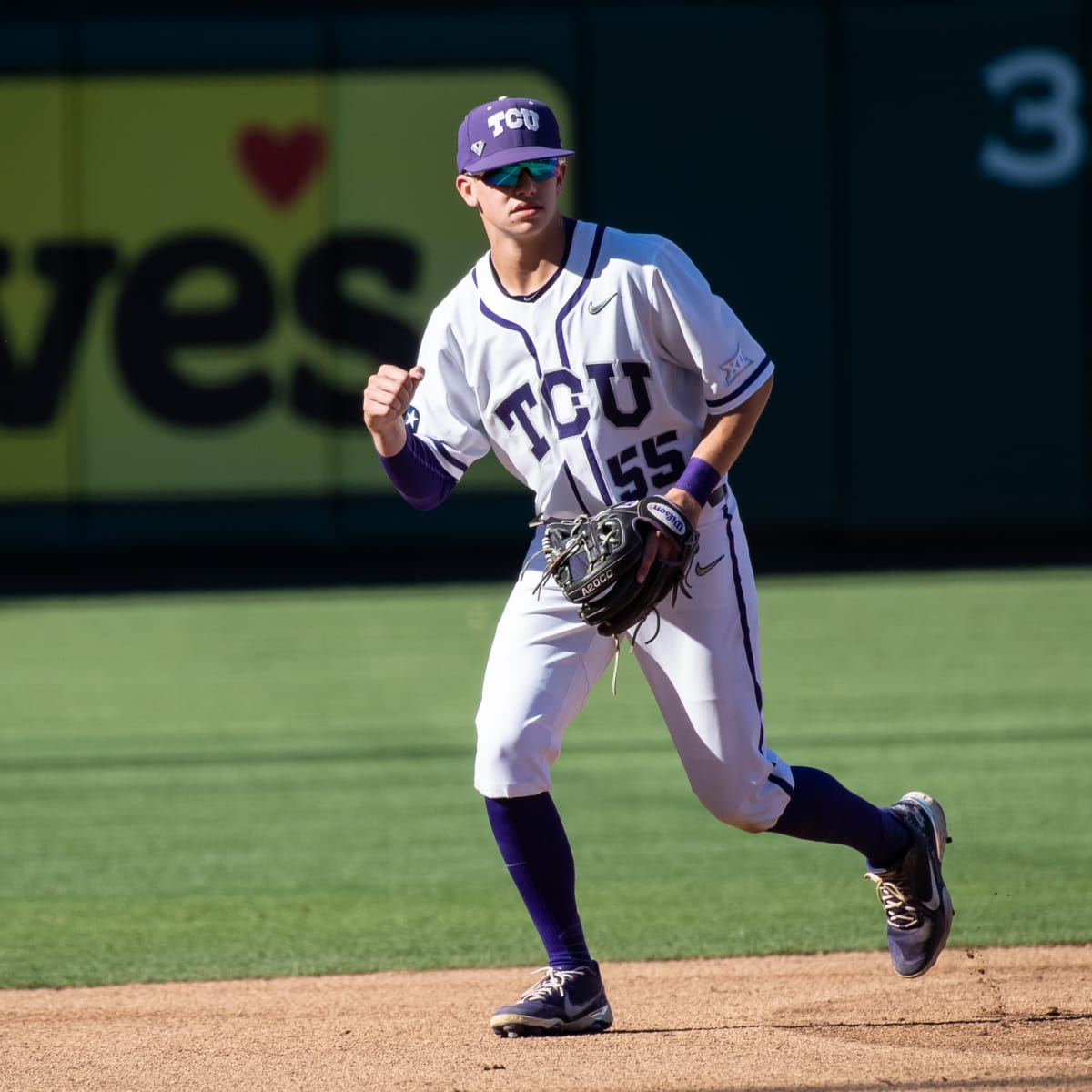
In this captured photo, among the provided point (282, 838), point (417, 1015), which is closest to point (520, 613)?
point (417, 1015)

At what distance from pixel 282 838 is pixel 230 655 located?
4.68 meters

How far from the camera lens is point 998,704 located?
8.89m

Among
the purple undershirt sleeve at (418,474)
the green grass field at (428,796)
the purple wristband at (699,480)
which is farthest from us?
the green grass field at (428,796)

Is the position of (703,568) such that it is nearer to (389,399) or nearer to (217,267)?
(389,399)

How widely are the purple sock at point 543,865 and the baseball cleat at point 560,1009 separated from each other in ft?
0.11

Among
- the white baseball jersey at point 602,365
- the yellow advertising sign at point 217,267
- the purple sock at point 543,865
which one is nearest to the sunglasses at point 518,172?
the white baseball jersey at point 602,365

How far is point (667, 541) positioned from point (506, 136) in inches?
37.3

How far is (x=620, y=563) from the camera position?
3883mm

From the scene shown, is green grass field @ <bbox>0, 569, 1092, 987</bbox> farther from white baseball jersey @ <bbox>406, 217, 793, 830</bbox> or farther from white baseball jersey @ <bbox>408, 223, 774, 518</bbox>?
Answer: white baseball jersey @ <bbox>408, 223, 774, 518</bbox>

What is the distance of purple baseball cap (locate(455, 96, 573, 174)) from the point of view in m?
4.03

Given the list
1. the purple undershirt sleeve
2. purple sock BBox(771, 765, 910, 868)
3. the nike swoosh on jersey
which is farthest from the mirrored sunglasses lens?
purple sock BBox(771, 765, 910, 868)

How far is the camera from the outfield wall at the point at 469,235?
1620 centimetres

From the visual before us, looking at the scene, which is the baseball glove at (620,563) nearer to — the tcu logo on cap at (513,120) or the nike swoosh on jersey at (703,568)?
the nike swoosh on jersey at (703,568)

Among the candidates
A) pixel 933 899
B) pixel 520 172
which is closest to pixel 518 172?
pixel 520 172
